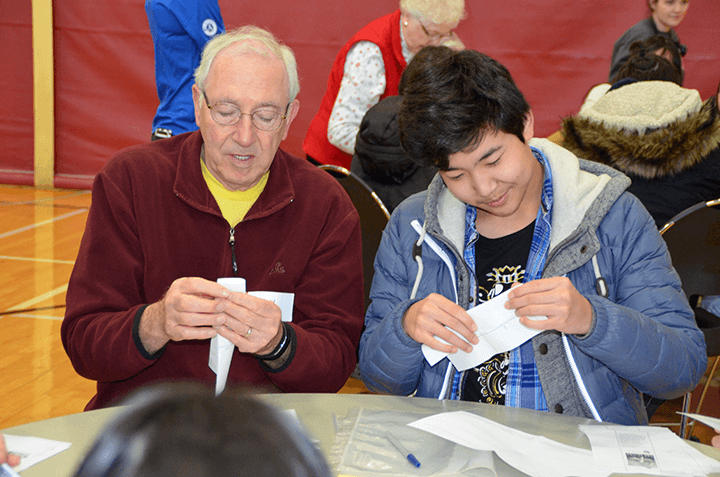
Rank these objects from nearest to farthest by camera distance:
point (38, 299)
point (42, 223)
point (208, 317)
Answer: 1. point (208, 317)
2. point (38, 299)
3. point (42, 223)

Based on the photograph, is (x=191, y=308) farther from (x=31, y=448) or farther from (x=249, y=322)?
(x=31, y=448)

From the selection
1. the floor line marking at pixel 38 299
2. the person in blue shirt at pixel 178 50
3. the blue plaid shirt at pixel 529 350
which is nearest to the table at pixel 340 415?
the blue plaid shirt at pixel 529 350

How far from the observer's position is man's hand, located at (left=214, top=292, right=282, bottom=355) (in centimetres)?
132

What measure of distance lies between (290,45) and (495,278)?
6.15 metres

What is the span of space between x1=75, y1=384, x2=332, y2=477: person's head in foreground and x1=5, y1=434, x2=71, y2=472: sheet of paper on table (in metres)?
0.79

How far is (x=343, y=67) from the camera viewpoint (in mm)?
3188

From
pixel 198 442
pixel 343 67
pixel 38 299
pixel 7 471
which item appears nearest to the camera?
pixel 198 442

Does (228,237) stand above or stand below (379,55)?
below

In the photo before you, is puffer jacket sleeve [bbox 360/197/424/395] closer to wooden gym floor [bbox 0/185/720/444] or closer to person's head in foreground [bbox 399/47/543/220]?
person's head in foreground [bbox 399/47/543/220]

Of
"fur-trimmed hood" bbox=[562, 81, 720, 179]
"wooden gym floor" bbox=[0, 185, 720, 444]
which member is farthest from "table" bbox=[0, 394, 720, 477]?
"wooden gym floor" bbox=[0, 185, 720, 444]

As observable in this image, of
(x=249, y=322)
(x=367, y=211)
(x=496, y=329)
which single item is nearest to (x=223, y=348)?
(x=249, y=322)

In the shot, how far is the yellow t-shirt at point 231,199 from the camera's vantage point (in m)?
1.71

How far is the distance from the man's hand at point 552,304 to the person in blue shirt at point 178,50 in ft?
7.27

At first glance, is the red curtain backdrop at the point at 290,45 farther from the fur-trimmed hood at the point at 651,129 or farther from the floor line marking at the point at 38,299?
the fur-trimmed hood at the point at 651,129
